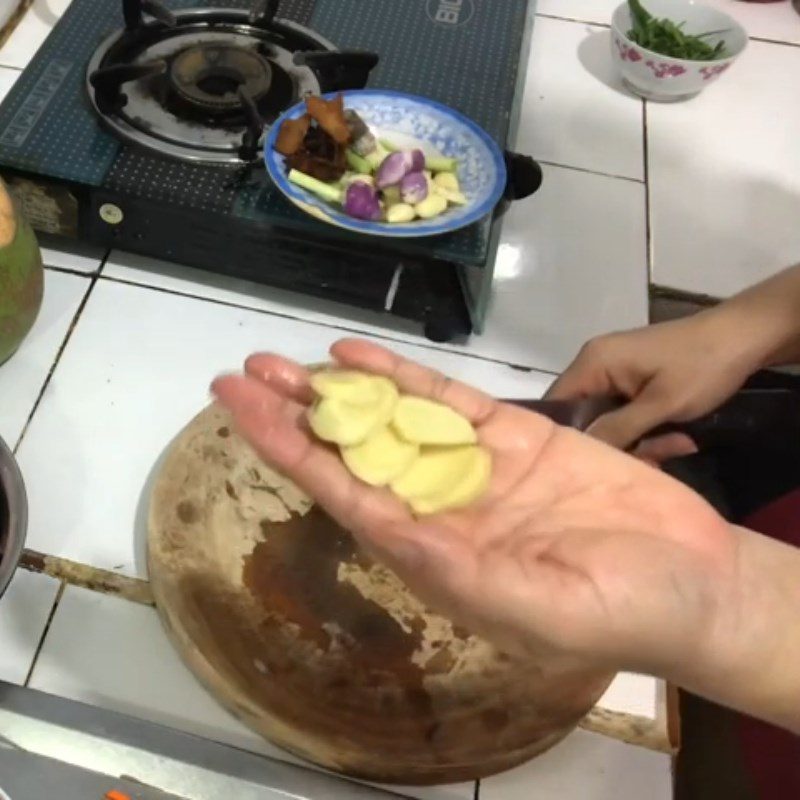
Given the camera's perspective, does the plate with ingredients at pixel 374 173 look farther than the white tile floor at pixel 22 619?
Yes

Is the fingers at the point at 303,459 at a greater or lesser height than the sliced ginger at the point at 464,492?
greater

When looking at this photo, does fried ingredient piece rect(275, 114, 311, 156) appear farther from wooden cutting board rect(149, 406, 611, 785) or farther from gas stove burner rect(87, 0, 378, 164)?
wooden cutting board rect(149, 406, 611, 785)

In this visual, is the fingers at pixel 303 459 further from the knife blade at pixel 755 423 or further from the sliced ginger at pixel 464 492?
the knife blade at pixel 755 423

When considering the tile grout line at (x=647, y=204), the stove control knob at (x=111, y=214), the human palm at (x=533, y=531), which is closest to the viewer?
the human palm at (x=533, y=531)

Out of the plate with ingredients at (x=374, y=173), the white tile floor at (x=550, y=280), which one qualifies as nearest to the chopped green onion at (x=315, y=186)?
the plate with ingredients at (x=374, y=173)

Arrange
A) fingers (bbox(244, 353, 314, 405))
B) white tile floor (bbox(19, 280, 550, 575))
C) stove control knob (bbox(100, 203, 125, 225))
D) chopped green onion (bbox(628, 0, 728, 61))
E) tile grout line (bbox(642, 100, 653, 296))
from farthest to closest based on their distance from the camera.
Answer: chopped green onion (bbox(628, 0, 728, 61)) → tile grout line (bbox(642, 100, 653, 296)) → stove control knob (bbox(100, 203, 125, 225)) → white tile floor (bbox(19, 280, 550, 575)) → fingers (bbox(244, 353, 314, 405))

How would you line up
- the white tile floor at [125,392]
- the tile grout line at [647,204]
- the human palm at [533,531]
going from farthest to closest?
the tile grout line at [647,204]
the white tile floor at [125,392]
the human palm at [533,531]

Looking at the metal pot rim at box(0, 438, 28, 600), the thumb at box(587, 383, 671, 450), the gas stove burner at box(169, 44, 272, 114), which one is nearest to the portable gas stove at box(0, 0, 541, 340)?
the gas stove burner at box(169, 44, 272, 114)
